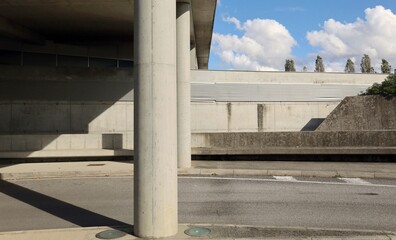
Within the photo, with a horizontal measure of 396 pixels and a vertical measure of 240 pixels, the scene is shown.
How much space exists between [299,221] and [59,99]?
18039 mm

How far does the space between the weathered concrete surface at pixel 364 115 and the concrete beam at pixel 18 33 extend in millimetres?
17146

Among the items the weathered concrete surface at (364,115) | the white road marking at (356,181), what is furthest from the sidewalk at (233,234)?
the weathered concrete surface at (364,115)

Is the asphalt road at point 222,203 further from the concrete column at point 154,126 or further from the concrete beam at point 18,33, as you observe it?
the concrete beam at point 18,33

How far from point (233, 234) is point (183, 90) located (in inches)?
362

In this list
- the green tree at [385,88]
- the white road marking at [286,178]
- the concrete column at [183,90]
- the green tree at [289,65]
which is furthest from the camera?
the green tree at [289,65]

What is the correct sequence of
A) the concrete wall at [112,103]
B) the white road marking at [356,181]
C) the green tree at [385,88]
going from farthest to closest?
the green tree at [385,88]
the concrete wall at [112,103]
the white road marking at [356,181]

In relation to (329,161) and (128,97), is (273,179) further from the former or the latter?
(128,97)

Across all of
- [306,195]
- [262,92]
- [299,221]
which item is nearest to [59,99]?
[262,92]

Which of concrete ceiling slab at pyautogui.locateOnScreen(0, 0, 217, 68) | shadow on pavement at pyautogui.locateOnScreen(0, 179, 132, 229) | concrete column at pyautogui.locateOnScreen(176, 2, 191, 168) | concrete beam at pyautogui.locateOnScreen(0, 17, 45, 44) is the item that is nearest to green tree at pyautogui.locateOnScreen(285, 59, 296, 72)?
concrete ceiling slab at pyautogui.locateOnScreen(0, 0, 217, 68)

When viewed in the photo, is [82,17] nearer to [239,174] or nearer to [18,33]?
[18,33]

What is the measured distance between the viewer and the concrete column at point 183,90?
14.3m

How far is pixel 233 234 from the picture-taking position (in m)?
5.93

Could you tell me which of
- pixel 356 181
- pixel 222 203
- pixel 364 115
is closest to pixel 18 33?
pixel 222 203

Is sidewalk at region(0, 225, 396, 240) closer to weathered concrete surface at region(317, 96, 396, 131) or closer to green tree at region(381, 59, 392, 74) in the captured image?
weathered concrete surface at region(317, 96, 396, 131)
